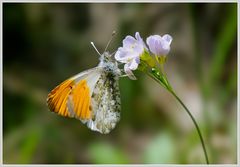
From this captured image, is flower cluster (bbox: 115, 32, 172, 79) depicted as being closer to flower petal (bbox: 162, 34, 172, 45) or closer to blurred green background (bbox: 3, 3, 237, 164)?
flower petal (bbox: 162, 34, 172, 45)

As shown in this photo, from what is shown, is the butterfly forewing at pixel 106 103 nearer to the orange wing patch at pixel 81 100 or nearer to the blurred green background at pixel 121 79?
the orange wing patch at pixel 81 100

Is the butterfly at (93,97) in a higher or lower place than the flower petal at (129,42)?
lower

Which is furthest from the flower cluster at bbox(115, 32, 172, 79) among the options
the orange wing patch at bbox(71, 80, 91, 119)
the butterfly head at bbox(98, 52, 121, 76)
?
the orange wing patch at bbox(71, 80, 91, 119)

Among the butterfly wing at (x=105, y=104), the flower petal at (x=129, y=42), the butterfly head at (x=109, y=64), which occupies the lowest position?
the butterfly wing at (x=105, y=104)

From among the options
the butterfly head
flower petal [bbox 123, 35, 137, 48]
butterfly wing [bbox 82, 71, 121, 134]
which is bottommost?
butterfly wing [bbox 82, 71, 121, 134]

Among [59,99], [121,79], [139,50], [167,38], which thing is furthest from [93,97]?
[121,79]

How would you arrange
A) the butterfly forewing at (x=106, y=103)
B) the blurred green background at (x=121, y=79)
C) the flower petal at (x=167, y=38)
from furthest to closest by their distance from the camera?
1. the blurred green background at (x=121, y=79)
2. the butterfly forewing at (x=106, y=103)
3. the flower petal at (x=167, y=38)

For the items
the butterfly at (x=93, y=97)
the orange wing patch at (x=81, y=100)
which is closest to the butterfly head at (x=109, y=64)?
the butterfly at (x=93, y=97)

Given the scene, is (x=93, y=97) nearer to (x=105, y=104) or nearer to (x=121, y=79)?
(x=105, y=104)
